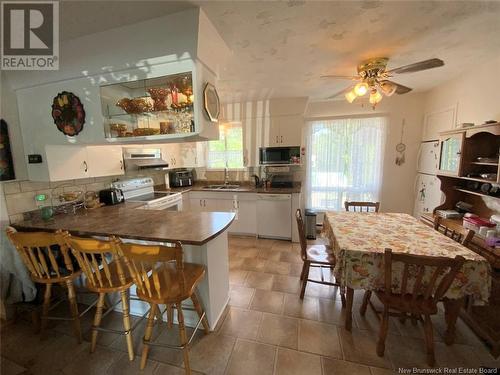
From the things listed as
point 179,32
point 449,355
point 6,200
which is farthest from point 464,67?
point 6,200

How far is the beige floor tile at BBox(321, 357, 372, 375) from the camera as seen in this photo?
139cm

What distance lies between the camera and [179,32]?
1.42 meters

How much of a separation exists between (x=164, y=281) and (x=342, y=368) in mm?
1391

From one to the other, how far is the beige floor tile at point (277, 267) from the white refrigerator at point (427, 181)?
203 cm

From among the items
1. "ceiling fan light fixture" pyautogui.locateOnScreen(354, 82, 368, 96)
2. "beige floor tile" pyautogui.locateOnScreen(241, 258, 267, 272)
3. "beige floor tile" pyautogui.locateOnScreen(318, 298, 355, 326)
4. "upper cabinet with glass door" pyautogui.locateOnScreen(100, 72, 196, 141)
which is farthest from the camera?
"beige floor tile" pyautogui.locateOnScreen(241, 258, 267, 272)

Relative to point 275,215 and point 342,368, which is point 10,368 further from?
point 275,215

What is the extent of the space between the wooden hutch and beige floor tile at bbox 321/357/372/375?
100 centimetres

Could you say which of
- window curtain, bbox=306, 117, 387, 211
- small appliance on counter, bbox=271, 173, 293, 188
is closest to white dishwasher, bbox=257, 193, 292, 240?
small appliance on counter, bbox=271, 173, 293, 188

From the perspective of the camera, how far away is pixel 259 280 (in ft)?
8.04

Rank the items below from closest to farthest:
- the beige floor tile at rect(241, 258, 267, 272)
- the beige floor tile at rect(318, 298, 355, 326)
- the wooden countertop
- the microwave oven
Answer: the wooden countertop, the beige floor tile at rect(318, 298, 355, 326), the beige floor tile at rect(241, 258, 267, 272), the microwave oven

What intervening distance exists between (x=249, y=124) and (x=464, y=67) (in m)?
2.90

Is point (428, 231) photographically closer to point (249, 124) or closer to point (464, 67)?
point (464, 67)

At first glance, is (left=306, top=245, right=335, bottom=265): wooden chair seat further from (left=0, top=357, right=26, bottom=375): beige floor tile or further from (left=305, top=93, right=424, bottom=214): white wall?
(left=0, top=357, right=26, bottom=375): beige floor tile

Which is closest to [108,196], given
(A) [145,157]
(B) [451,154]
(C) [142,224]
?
(A) [145,157]
